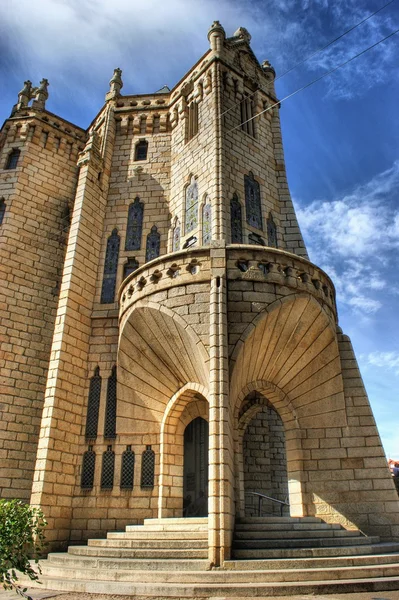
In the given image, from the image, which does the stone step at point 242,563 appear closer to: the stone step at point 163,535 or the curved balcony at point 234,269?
the stone step at point 163,535

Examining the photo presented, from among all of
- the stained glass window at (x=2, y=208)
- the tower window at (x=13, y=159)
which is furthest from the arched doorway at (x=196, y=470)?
the tower window at (x=13, y=159)

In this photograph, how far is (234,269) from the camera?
10195 mm

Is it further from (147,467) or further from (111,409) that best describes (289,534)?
(111,409)

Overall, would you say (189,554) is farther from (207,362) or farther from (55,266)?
(55,266)

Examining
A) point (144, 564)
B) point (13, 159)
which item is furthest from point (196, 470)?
point (13, 159)

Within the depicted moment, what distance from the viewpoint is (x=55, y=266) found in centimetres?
1548

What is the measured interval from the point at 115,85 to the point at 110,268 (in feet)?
28.4

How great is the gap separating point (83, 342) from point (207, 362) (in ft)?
15.3

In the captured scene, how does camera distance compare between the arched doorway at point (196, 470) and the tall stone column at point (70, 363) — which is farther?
the arched doorway at point (196, 470)

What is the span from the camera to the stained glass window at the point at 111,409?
11.8m

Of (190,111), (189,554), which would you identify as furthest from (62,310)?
(190,111)

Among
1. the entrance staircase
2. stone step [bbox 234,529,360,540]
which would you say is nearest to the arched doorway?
the entrance staircase

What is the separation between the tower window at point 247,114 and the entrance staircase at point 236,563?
11980 millimetres

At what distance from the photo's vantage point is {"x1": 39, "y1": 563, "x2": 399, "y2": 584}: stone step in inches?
263
